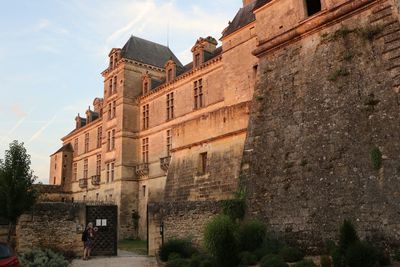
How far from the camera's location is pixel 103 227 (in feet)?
54.7

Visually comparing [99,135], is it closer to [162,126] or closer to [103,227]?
[162,126]

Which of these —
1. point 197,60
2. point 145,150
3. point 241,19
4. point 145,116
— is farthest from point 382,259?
point 145,116

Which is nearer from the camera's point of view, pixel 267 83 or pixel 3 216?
pixel 267 83

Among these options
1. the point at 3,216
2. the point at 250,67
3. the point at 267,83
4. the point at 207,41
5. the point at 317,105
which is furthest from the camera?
the point at 207,41

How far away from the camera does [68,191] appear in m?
44.6

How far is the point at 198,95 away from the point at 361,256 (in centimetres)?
2089

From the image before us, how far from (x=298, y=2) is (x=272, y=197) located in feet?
20.4

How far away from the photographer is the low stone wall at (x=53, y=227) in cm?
1491

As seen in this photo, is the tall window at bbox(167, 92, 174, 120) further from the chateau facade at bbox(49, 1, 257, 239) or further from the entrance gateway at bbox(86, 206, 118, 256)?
the entrance gateway at bbox(86, 206, 118, 256)

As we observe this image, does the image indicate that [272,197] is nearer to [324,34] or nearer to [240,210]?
[240,210]

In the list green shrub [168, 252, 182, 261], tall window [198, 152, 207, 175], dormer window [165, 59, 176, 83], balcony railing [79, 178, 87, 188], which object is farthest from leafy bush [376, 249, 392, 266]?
balcony railing [79, 178, 87, 188]

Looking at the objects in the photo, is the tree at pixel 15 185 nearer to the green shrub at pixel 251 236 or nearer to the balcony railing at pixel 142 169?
the green shrub at pixel 251 236

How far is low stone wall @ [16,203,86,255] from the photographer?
1491 centimetres

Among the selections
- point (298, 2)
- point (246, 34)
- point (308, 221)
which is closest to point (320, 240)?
point (308, 221)
